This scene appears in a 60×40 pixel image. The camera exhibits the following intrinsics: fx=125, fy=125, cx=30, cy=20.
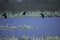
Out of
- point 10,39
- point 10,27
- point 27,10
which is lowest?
point 10,39

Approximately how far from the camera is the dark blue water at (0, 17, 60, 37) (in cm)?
236

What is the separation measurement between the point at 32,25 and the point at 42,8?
397mm

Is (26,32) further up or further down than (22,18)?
further down

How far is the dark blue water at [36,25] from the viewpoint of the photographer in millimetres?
2361

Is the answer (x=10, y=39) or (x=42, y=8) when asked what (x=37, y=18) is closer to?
(x=42, y=8)

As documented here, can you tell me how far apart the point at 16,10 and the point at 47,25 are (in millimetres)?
680

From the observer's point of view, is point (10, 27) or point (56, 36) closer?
point (56, 36)

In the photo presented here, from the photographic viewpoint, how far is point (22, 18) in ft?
8.05

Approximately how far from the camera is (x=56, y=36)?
7.60ft

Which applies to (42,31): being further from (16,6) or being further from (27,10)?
(16,6)

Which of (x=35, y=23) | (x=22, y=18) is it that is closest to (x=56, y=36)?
(x=35, y=23)

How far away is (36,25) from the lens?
2.43 metres

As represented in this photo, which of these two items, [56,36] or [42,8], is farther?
[42,8]

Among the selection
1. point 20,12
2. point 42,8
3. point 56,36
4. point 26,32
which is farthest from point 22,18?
point 56,36
